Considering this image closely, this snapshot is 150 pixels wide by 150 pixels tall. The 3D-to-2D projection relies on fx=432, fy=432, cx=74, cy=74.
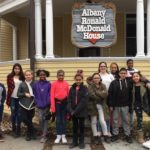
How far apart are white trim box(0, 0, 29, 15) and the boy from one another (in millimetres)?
5495

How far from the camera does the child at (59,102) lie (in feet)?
31.1

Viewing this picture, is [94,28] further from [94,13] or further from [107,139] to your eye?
[107,139]

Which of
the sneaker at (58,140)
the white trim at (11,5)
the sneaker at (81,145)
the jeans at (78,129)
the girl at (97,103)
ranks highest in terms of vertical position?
the white trim at (11,5)

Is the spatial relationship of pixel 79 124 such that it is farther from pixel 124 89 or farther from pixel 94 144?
pixel 124 89

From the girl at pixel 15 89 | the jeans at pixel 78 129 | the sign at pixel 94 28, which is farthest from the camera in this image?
the sign at pixel 94 28

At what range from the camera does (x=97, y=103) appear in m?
9.50

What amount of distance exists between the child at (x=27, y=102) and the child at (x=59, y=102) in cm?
58

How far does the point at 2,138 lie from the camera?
10047mm

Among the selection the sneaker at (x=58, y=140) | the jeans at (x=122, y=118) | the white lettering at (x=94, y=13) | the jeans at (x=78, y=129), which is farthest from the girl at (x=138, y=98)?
the white lettering at (x=94, y=13)

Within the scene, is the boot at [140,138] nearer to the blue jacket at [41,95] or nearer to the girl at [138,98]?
the girl at [138,98]

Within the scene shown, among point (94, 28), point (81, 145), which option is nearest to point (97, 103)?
point (81, 145)

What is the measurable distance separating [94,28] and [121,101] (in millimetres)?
3756

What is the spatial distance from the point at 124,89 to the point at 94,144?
1.38 metres

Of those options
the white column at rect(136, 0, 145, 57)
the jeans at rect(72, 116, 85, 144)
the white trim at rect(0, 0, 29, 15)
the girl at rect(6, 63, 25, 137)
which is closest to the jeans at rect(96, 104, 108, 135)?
the jeans at rect(72, 116, 85, 144)
